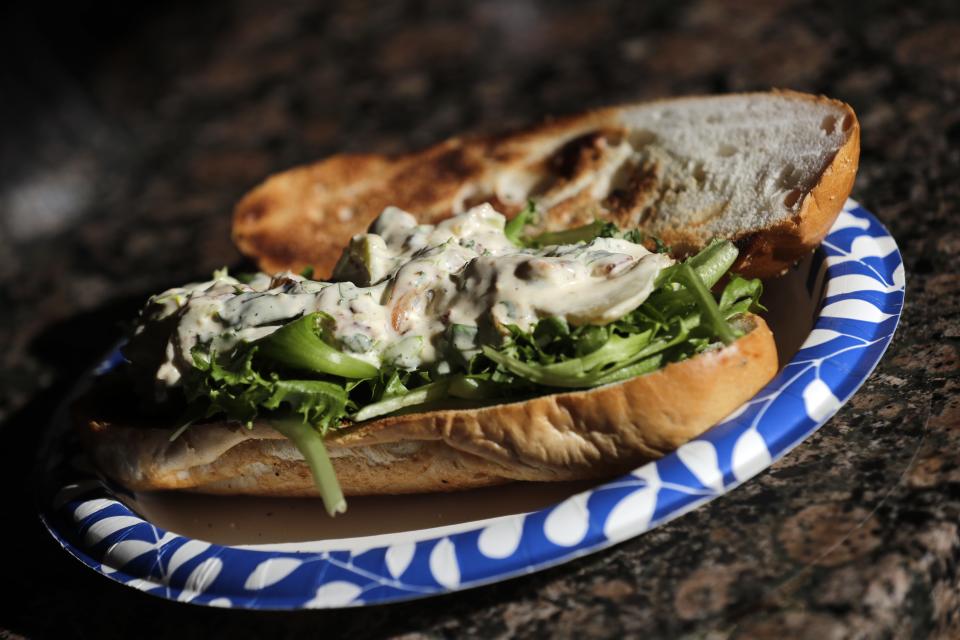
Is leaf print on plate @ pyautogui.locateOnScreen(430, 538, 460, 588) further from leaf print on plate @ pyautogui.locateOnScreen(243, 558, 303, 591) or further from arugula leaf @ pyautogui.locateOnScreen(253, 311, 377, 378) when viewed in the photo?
arugula leaf @ pyautogui.locateOnScreen(253, 311, 377, 378)

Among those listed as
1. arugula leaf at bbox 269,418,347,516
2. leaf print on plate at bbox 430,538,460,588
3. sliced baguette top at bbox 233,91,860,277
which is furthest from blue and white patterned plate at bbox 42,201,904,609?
sliced baguette top at bbox 233,91,860,277

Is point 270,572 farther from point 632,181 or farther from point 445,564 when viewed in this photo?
point 632,181

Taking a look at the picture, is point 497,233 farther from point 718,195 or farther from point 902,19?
point 902,19

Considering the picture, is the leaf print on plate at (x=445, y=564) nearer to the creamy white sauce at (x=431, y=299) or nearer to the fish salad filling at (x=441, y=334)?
the fish salad filling at (x=441, y=334)

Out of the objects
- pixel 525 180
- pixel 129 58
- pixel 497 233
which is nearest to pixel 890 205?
pixel 525 180

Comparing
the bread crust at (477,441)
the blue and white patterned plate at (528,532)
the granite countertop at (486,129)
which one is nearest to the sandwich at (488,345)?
the bread crust at (477,441)

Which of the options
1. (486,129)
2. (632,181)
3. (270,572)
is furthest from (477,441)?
(486,129)
